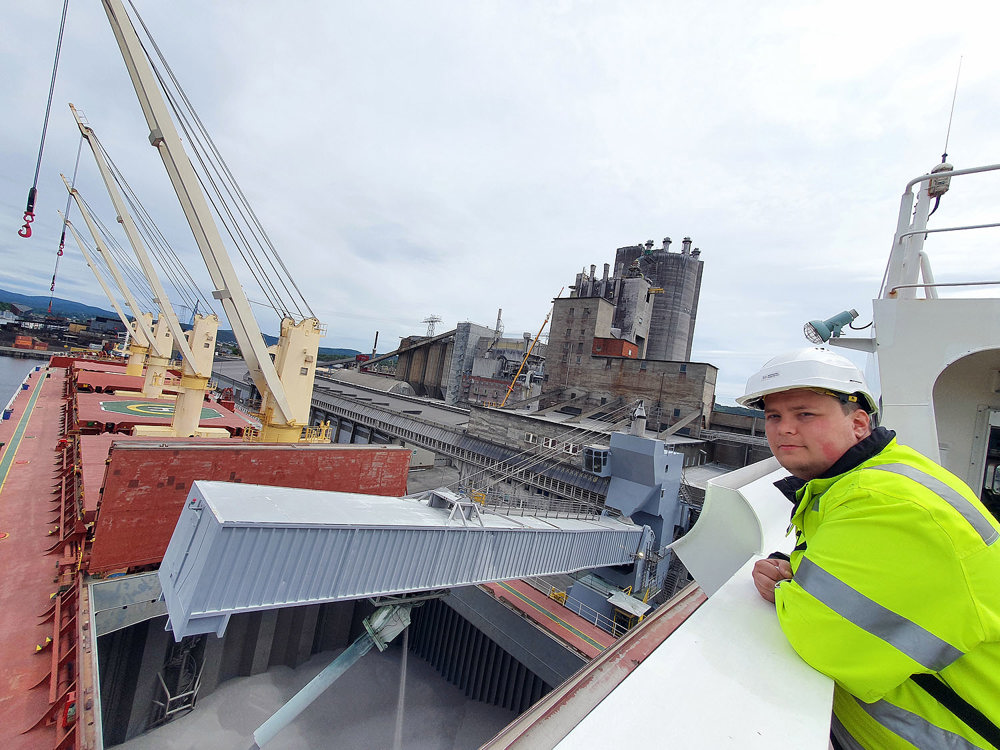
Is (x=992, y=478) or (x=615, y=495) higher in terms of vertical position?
(x=992, y=478)

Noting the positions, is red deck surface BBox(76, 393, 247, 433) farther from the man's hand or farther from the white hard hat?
the white hard hat

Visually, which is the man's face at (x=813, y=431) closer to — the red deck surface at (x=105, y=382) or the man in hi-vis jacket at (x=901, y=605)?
the man in hi-vis jacket at (x=901, y=605)

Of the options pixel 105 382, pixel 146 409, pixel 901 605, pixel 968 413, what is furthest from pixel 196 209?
pixel 105 382

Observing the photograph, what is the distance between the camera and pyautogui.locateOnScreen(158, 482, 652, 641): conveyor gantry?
4027 millimetres

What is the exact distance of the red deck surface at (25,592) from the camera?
6.55m

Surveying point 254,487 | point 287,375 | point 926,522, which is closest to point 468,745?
point 254,487

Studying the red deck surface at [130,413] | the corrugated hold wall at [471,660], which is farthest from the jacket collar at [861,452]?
the red deck surface at [130,413]

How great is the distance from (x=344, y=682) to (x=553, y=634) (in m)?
7.41

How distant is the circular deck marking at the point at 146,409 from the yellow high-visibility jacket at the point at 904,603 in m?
27.8

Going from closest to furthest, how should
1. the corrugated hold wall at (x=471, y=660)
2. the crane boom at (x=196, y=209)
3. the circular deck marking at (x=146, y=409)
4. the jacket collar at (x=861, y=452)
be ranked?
the jacket collar at (x=861, y=452) < the crane boom at (x=196, y=209) < the corrugated hold wall at (x=471, y=660) < the circular deck marking at (x=146, y=409)

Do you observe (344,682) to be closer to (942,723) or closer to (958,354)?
(942,723)

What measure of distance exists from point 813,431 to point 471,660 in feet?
50.6

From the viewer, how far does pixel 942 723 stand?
A: 1417mm

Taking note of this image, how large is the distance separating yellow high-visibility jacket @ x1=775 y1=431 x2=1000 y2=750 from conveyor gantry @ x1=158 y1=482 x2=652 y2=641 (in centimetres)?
457
